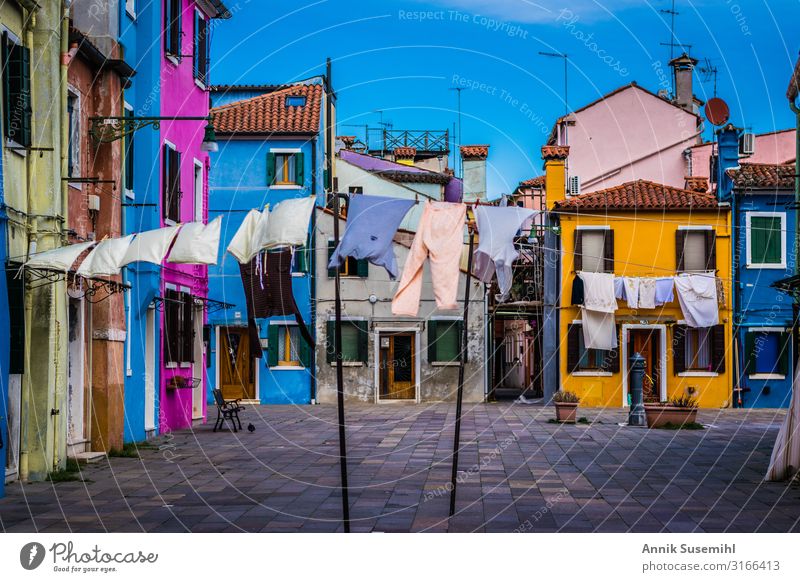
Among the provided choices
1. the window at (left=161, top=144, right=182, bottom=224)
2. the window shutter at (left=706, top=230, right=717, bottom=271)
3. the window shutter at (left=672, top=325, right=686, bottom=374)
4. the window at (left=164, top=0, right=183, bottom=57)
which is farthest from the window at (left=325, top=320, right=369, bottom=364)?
the window at (left=164, top=0, right=183, bottom=57)

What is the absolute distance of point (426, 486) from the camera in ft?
46.2

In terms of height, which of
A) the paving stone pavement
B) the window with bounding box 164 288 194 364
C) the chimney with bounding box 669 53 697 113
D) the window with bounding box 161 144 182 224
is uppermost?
the chimney with bounding box 669 53 697 113

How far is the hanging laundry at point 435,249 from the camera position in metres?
11.2

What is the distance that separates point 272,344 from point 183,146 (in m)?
13.6

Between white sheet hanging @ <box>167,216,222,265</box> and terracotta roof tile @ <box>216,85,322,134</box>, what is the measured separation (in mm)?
25028

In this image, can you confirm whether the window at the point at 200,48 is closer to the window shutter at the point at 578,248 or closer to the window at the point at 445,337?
the window at the point at 445,337

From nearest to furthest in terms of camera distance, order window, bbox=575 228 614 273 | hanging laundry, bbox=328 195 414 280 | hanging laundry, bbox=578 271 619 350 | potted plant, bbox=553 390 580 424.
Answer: hanging laundry, bbox=328 195 414 280, potted plant, bbox=553 390 580 424, hanging laundry, bbox=578 271 619 350, window, bbox=575 228 614 273

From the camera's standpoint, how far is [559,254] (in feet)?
118

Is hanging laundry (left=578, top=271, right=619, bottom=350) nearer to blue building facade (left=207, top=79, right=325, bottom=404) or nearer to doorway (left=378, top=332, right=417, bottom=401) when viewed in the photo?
doorway (left=378, top=332, right=417, bottom=401)

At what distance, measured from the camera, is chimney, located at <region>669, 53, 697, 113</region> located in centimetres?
4372

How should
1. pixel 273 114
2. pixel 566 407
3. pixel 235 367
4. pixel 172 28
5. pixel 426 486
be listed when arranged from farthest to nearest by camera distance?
pixel 273 114 → pixel 235 367 → pixel 566 407 → pixel 172 28 → pixel 426 486

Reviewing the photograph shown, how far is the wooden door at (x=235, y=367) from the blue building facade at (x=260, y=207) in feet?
0.11

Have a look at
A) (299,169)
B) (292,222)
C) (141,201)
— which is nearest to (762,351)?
(299,169)

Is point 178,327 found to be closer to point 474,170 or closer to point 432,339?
point 432,339
